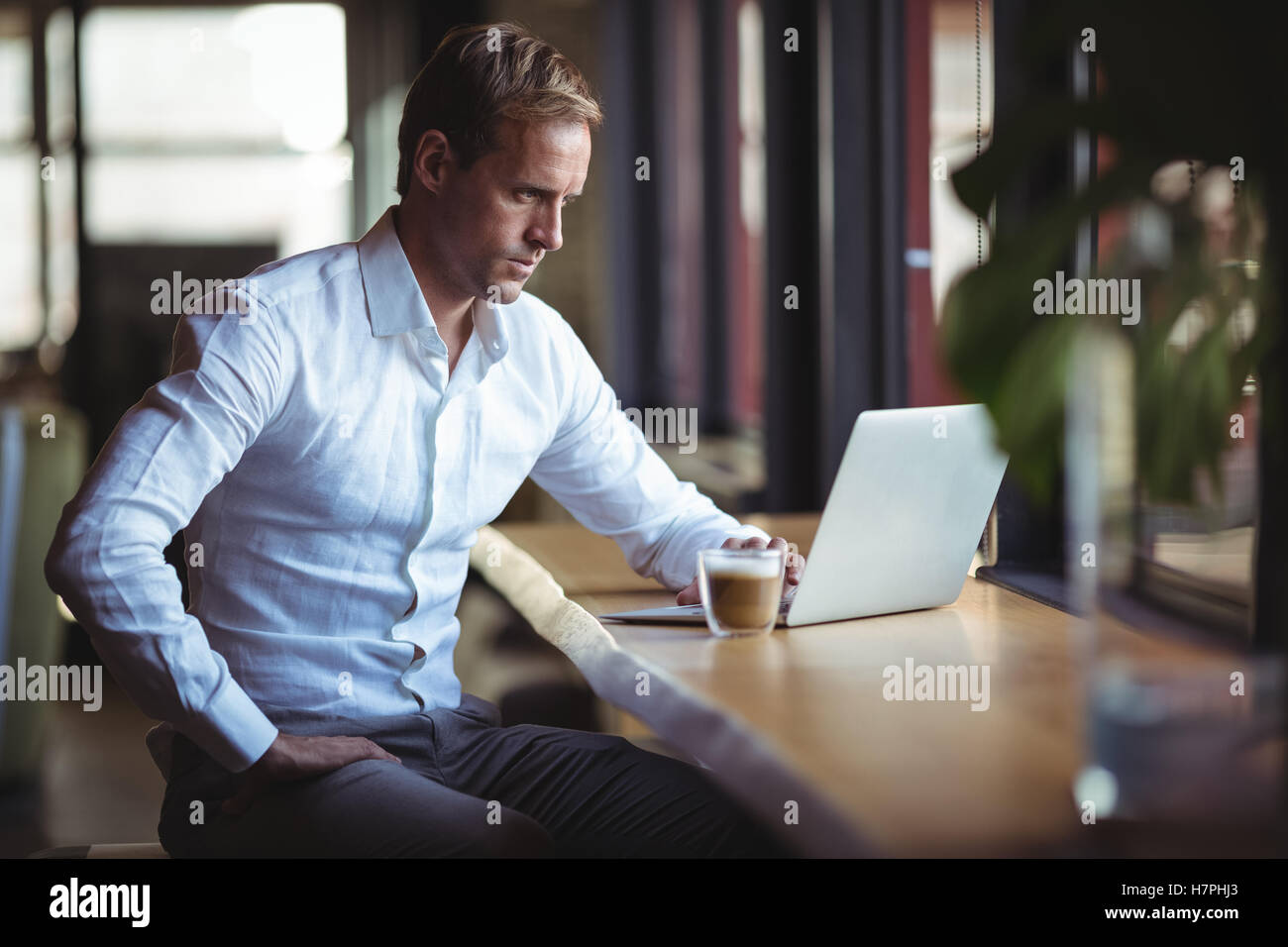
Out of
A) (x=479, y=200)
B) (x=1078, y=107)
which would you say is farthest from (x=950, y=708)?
(x=479, y=200)

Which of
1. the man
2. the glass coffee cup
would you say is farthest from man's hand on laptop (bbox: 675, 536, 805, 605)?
the glass coffee cup

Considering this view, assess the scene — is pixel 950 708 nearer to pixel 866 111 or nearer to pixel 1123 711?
pixel 1123 711

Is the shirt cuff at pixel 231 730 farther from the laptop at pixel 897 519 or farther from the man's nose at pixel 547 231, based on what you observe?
the man's nose at pixel 547 231

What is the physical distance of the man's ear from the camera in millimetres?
1465

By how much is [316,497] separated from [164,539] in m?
0.20

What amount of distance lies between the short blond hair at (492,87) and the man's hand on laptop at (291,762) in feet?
2.04

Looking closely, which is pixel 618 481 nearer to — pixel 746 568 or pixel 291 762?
pixel 746 568

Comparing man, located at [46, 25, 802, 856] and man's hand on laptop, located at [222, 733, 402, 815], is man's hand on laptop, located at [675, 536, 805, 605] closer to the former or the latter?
man, located at [46, 25, 802, 856]

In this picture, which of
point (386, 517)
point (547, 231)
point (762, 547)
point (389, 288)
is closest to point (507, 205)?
point (547, 231)

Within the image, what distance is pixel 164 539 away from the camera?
120cm

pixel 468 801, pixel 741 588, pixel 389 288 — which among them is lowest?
pixel 468 801

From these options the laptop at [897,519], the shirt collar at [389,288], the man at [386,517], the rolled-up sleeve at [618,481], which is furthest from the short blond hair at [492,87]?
the laptop at [897,519]
